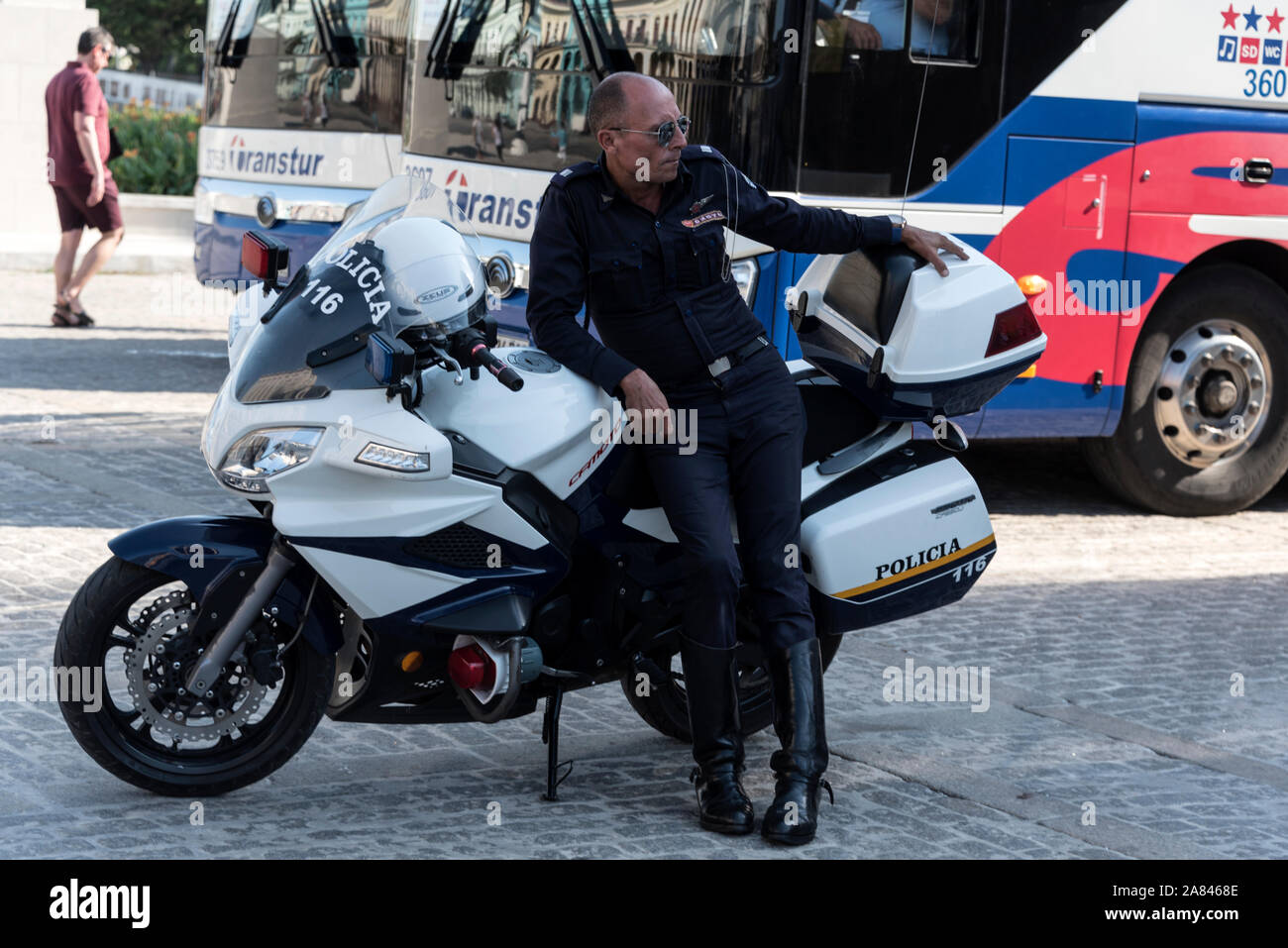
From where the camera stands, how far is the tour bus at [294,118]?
1154 centimetres

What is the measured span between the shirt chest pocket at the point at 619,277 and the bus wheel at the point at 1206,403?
15.1 ft

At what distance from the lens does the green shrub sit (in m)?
22.7

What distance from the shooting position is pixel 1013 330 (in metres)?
5.10

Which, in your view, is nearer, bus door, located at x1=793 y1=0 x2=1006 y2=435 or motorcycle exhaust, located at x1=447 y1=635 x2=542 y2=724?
motorcycle exhaust, located at x1=447 y1=635 x2=542 y2=724

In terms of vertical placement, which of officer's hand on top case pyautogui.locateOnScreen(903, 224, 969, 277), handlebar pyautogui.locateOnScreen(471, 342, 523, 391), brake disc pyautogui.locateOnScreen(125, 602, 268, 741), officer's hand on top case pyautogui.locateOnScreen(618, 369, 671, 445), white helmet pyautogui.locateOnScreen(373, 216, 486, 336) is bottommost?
brake disc pyautogui.locateOnScreen(125, 602, 268, 741)

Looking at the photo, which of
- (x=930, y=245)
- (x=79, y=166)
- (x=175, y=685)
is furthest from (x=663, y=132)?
(x=79, y=166)

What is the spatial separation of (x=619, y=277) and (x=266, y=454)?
1.01 m

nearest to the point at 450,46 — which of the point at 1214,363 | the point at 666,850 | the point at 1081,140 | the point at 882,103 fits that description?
the point at 882,103

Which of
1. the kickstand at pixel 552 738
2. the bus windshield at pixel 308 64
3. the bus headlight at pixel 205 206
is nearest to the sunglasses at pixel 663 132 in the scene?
the kickstand at pixel 552 738

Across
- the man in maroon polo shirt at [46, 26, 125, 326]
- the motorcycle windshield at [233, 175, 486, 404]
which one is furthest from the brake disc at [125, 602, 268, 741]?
the man in maroon polo shirt at [46, 26, 125, 326]

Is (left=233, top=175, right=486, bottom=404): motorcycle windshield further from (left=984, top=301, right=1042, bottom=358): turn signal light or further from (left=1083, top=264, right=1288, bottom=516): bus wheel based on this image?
(left=1083, top=264, right=1288, bottom=516): bus wheel

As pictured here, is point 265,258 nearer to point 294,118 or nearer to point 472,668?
point 472,668

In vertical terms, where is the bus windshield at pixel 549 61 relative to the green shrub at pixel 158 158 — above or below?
above

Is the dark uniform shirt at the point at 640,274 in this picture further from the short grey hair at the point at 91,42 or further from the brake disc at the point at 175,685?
the short grey hair at the point at 91,42
